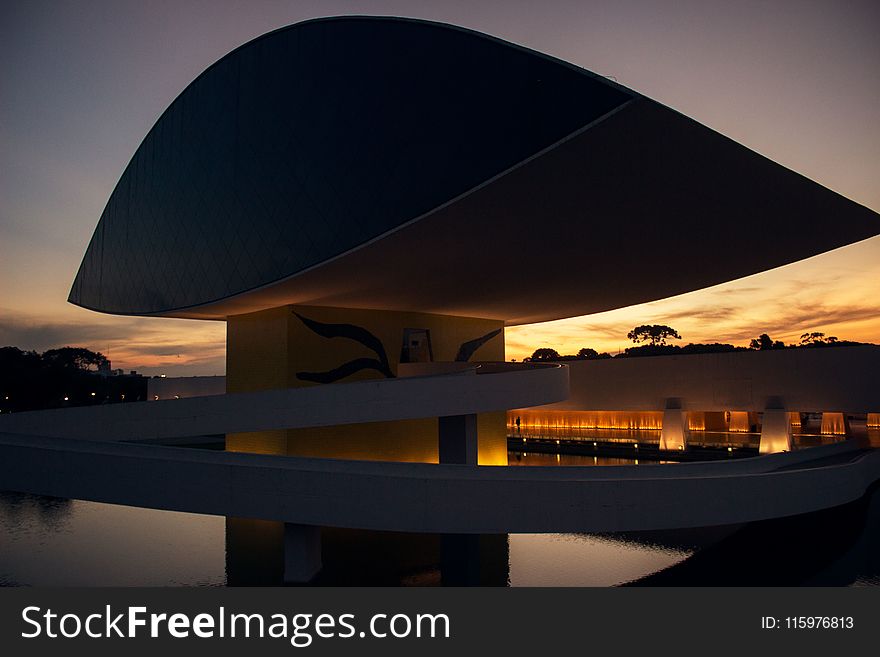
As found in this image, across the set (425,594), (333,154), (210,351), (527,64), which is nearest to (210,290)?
(333,154)

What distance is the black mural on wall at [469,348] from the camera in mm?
25438

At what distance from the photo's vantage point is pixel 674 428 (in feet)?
95.0

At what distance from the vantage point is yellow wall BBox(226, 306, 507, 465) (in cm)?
1998

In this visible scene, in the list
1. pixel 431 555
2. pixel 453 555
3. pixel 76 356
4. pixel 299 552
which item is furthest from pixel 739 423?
pixel 76 356

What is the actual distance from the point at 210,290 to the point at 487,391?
945 cm

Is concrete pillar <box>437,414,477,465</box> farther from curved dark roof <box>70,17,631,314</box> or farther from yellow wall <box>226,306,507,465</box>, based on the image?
curved dark roof <box>70,17,631,314</box>

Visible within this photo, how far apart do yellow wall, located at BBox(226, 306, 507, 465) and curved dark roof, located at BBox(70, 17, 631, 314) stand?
2128 millimetres

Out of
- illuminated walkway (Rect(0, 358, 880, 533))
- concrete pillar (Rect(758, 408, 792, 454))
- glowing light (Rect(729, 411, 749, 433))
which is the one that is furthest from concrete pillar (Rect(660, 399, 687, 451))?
illuminated walkway (Rect(0, 358, 880, 533))

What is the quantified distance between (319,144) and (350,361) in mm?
7113

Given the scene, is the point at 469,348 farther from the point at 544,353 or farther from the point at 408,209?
the point at 544,353

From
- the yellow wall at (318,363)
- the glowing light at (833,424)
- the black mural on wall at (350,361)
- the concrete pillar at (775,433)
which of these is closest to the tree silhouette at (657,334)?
the glowing light at (833,424)

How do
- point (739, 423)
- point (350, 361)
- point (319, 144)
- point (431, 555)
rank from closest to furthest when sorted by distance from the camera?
point (431, 555)
point (319, 144)
point (350, 361)
point (739, 423)

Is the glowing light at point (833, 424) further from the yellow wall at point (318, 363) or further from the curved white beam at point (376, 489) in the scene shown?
the curved white beam at point (376, 489)

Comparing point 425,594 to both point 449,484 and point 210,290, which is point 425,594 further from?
point 210,290
